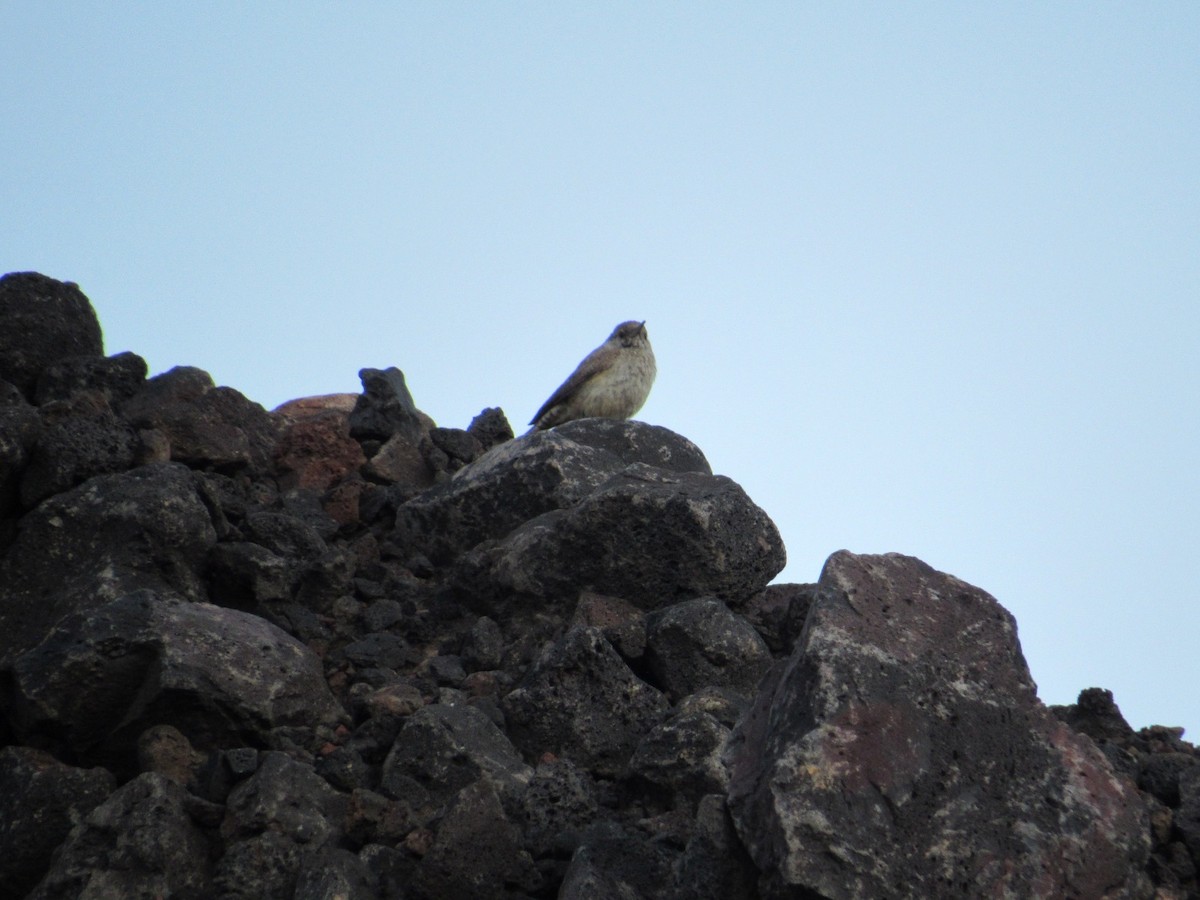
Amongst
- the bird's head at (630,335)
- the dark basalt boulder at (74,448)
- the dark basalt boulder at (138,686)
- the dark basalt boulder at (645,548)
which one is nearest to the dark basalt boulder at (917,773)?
the dark basalt boulder at (138,686)

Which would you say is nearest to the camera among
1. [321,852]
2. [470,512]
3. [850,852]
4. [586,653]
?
[850,852]

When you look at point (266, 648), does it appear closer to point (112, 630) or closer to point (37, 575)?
point (112, 630)

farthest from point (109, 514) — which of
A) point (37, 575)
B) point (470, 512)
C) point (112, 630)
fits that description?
point (470, 512)

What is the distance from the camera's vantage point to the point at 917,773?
6.25m

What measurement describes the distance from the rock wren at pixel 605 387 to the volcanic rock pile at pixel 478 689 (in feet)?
5.66

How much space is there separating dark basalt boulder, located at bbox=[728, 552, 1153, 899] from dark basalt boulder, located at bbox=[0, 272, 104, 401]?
8609 mm

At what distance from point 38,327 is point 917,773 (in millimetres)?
9802

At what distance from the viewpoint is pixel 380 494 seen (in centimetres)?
1351

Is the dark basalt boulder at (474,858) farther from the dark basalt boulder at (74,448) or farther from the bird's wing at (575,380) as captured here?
the bird's wing at (575,380)

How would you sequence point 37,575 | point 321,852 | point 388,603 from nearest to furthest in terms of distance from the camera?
point 321,852, point 37,575, point 388,603

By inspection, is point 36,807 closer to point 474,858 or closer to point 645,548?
point 474,858

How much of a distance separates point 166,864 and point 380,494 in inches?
237

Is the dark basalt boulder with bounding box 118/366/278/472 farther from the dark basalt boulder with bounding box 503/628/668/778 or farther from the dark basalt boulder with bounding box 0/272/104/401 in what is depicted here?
the dark basalt boulder with bounding box 503/628/668/778

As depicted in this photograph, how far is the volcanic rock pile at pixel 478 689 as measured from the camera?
628cm
